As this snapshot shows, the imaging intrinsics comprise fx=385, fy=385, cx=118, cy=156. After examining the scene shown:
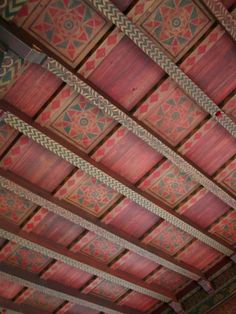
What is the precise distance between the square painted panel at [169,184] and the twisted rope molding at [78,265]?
1419mm

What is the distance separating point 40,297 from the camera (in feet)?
18.7

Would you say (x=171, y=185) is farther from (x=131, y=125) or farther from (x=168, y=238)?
(x=131, y=125)

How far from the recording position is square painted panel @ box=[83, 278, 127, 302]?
580cm

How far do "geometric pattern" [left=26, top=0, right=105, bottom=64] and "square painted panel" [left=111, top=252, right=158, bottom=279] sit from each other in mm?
3152

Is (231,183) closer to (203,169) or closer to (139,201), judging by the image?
(203,169)

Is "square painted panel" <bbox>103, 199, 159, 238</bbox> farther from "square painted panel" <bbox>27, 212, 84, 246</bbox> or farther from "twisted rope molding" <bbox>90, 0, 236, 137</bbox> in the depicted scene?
"twisted rope molding" <bbox>90, 0, 236, 137</bbox>

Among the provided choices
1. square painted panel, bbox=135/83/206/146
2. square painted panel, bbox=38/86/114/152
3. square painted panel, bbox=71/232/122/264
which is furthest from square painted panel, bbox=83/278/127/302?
square painted panel, bbox=135/83/206/146

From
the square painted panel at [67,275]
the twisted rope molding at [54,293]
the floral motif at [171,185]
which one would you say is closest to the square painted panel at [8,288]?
the twisted rope molding at [54,293]

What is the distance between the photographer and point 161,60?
3805 mm

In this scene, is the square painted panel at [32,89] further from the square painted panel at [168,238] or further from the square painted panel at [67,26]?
the square painted panel at [168,238]

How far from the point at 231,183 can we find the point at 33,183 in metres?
2.62

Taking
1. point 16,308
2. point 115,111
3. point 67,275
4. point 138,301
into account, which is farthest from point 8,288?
point 115,111

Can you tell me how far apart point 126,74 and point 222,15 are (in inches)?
42.4

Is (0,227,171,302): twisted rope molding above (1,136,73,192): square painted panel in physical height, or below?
below
